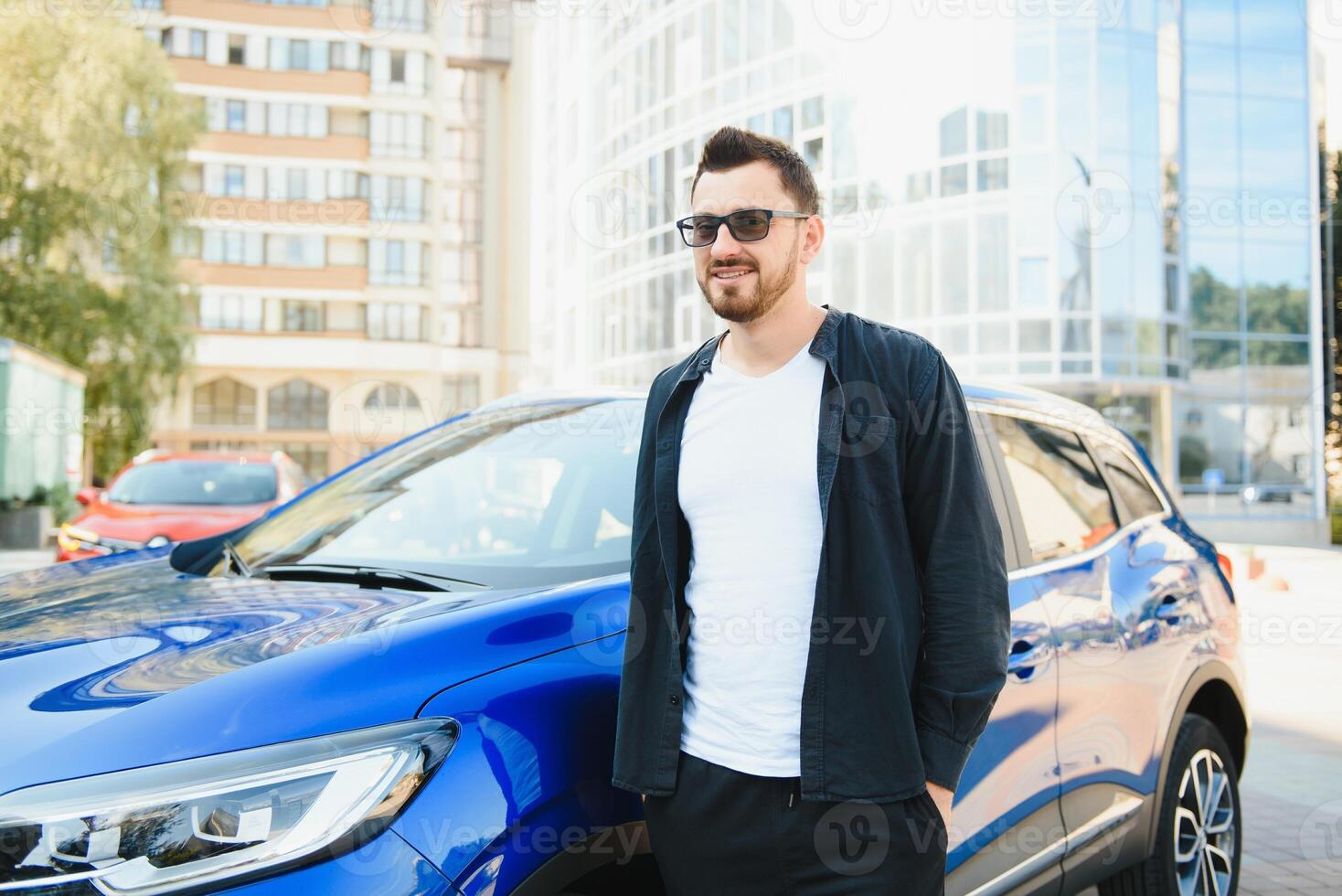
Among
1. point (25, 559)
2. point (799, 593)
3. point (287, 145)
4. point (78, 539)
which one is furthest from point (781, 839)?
point (287, 145)

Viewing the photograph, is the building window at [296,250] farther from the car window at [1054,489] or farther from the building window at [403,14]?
the car window at [1054,489]

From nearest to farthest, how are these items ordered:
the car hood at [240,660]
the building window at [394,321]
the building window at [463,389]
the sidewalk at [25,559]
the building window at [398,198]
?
the car hood at [240,660] < the sidewalk at [25,559] < the building window at [398,198] < the building window at [394,321] < the building window at [463,389]

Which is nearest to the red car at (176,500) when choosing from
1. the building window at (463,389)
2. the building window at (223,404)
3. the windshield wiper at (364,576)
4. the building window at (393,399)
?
the windshield wiper at (364,576)

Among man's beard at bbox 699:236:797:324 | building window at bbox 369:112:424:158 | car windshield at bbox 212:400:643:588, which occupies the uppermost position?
building window at bbox 369:112:424:158

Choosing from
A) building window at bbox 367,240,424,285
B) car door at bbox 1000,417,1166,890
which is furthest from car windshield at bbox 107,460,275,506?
building window at bbox 367,240,424,285

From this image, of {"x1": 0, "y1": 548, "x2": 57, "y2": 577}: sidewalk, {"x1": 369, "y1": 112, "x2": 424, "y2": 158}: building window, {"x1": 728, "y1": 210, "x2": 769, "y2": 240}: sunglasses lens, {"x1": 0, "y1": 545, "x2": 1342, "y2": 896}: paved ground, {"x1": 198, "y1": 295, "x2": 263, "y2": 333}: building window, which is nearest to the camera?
{"x1": 728, "y1": 210, "x2": 769, "y2": 240}: sunglasses lens

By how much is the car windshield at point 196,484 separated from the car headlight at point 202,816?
8936 mm

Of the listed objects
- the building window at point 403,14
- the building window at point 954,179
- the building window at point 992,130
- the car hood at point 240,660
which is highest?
the building window at point 403,14

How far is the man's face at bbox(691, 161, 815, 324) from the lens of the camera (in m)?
2.05

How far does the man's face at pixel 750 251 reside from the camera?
2.05 metres

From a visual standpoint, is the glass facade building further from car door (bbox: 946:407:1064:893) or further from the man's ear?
the man's ear

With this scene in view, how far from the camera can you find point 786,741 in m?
1.90

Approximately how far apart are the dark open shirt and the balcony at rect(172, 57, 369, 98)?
55.3 meters

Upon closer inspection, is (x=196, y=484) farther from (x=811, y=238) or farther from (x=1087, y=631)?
(x=811, y=238)
